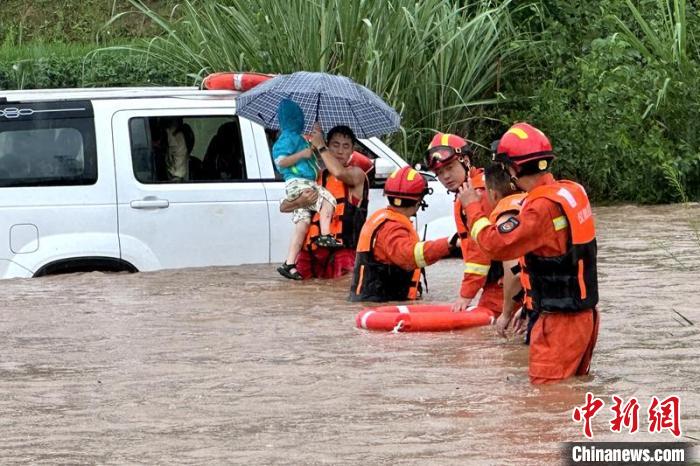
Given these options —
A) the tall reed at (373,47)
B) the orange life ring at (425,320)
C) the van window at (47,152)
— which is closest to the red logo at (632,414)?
the orange life ring at (425,320)

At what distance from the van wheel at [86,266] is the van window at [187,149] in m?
0.65

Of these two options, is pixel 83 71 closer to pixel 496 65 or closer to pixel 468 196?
pixel 496 65

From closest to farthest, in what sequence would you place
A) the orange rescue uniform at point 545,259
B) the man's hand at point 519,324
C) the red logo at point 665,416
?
the red logo at point 665,416 < the orange rescue uniform at point 545,259 < the man's hand at point 519,324

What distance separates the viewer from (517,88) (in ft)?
57.8

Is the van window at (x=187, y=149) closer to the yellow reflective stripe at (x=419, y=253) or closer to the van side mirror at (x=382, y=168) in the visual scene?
the van side mirror at (x=382, y=168)

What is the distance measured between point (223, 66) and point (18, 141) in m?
5.35

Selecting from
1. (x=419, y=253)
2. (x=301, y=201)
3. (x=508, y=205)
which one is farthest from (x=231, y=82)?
(x=508, y=205)

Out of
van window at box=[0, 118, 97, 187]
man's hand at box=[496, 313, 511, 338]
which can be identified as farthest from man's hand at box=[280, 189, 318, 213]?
man's hand at box=[496, 313, 511, 338]

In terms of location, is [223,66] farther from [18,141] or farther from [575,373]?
[575,373]

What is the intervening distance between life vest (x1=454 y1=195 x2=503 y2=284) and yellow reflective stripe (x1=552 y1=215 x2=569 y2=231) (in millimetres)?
1424

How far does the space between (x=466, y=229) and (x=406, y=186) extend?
40.2 inches

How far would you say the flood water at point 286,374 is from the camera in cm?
634

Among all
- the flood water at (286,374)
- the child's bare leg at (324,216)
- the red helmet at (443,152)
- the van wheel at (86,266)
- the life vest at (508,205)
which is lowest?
the flood water at (286,374)

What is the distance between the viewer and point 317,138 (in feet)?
36.0
